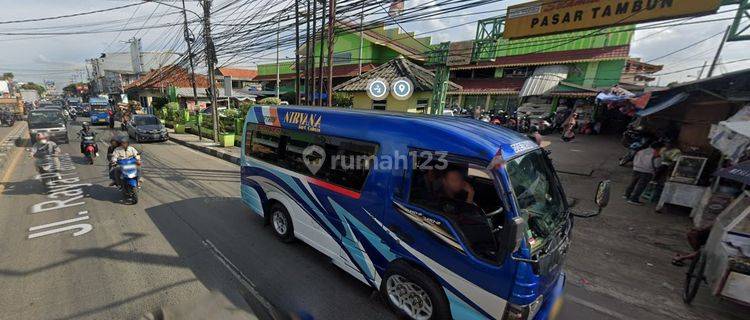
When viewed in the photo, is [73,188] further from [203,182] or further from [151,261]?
[151,261]

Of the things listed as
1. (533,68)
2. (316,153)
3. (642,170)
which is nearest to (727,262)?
(642,170)

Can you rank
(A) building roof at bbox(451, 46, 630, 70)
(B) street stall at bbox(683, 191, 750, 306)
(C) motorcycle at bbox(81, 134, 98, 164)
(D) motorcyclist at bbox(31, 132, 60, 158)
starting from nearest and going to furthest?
(B) street stall at bbox(683, 191, 750, 306), (D) motorcyclist at bbox(31, 132, 60, 158), (C) motorcycle at bbox(81, 134, 98, 164), (A) building roof at bbox(451, 46, 630, 70)

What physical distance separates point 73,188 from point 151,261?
554 cm

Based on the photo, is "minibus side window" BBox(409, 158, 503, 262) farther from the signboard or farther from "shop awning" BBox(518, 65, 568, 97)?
"shop awning" BBox(518, 65, 568, 97)

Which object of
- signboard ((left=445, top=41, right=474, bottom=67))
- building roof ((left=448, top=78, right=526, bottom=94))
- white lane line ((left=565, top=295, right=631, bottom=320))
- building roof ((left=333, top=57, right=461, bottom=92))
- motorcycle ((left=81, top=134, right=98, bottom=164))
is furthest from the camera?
building roof ((left=448, top=78, right=526, bottom=94))

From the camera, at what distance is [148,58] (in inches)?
1961

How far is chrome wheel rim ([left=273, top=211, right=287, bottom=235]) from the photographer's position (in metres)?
4.79

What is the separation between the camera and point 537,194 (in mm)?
2910

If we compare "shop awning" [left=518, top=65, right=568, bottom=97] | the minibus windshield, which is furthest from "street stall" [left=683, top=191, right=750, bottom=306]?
"shop awning" [left=518, top=65, right=568, bottom=97]

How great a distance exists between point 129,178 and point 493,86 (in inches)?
921

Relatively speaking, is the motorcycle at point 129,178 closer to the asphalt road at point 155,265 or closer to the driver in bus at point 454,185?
the asphalt road at point 155,265

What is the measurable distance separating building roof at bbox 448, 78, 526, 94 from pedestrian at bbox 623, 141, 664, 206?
47.7 feet

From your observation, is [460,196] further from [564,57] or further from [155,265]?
[564,57]

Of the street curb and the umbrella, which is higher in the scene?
the umbrella
